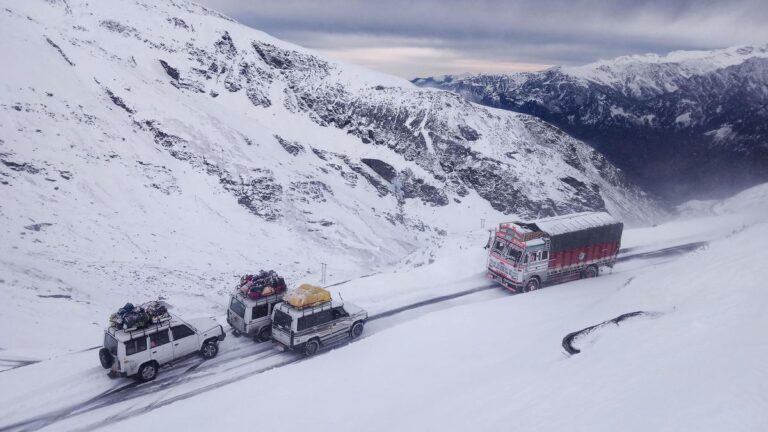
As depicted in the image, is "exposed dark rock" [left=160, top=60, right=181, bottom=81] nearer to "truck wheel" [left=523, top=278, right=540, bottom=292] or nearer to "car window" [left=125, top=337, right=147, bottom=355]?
"car window" [left=125, top=337, right=147, bottom=355]

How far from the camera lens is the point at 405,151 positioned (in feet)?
266

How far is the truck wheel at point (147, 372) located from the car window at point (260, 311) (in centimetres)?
388

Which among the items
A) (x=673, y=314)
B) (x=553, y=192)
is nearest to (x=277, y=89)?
(x=553, y=192)

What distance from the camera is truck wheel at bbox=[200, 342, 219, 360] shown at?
17.3 meters

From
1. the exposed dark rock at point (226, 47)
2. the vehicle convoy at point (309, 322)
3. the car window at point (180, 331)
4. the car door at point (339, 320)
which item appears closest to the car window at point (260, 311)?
the vehicle convoy at point (309, 322)

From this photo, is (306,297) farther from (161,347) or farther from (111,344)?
(111,344)

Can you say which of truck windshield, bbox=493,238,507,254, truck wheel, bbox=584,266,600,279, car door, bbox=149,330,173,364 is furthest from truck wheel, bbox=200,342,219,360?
truck wheel, bbox=584,266,600,279

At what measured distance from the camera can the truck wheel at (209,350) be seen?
17.3 metres

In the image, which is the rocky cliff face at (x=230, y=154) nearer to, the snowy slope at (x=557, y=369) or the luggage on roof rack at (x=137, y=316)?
the luggage on roof rack at (x=137, y=316)

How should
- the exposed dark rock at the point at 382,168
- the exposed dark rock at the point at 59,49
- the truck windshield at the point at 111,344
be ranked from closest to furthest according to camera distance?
the truck windshield at the point at 111,344 < the exposed dark rock at the point at 59,49 < the exposed dark rock at the point at 382,168

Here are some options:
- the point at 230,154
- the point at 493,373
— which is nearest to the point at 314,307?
the point at 493,373

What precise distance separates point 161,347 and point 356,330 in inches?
288

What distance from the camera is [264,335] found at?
1861cm

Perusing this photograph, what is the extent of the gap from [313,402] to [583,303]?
43.7ft
